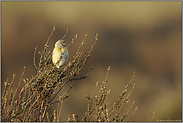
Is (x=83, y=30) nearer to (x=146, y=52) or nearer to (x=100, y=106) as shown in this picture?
(x=146, y=52)

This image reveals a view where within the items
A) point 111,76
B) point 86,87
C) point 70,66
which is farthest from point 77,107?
point 70,66

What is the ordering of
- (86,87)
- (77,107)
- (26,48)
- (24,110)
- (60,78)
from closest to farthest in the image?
1. (24,110)
2. (60,78)
3. (26,48)
4. (77,107)
5. (86,87)

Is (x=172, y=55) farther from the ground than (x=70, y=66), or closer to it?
farther from the ground

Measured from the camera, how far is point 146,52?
Result: 43.9ft

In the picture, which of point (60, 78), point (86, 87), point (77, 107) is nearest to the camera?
point (60, 78)

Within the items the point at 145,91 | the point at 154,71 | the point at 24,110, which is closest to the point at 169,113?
the point at 145,91

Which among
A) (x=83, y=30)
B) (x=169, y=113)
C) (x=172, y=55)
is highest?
(x=83, y=30)

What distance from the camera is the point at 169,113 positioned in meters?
10.7

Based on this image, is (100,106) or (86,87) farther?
(86,87)

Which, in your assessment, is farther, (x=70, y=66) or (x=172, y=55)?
(x=172, y=55)

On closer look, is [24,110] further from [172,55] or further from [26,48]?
[172,55]

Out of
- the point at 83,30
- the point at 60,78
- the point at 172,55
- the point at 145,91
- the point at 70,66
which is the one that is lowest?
the point at 145,91

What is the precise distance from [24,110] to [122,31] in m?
12.0

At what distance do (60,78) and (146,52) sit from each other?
11.7 m
